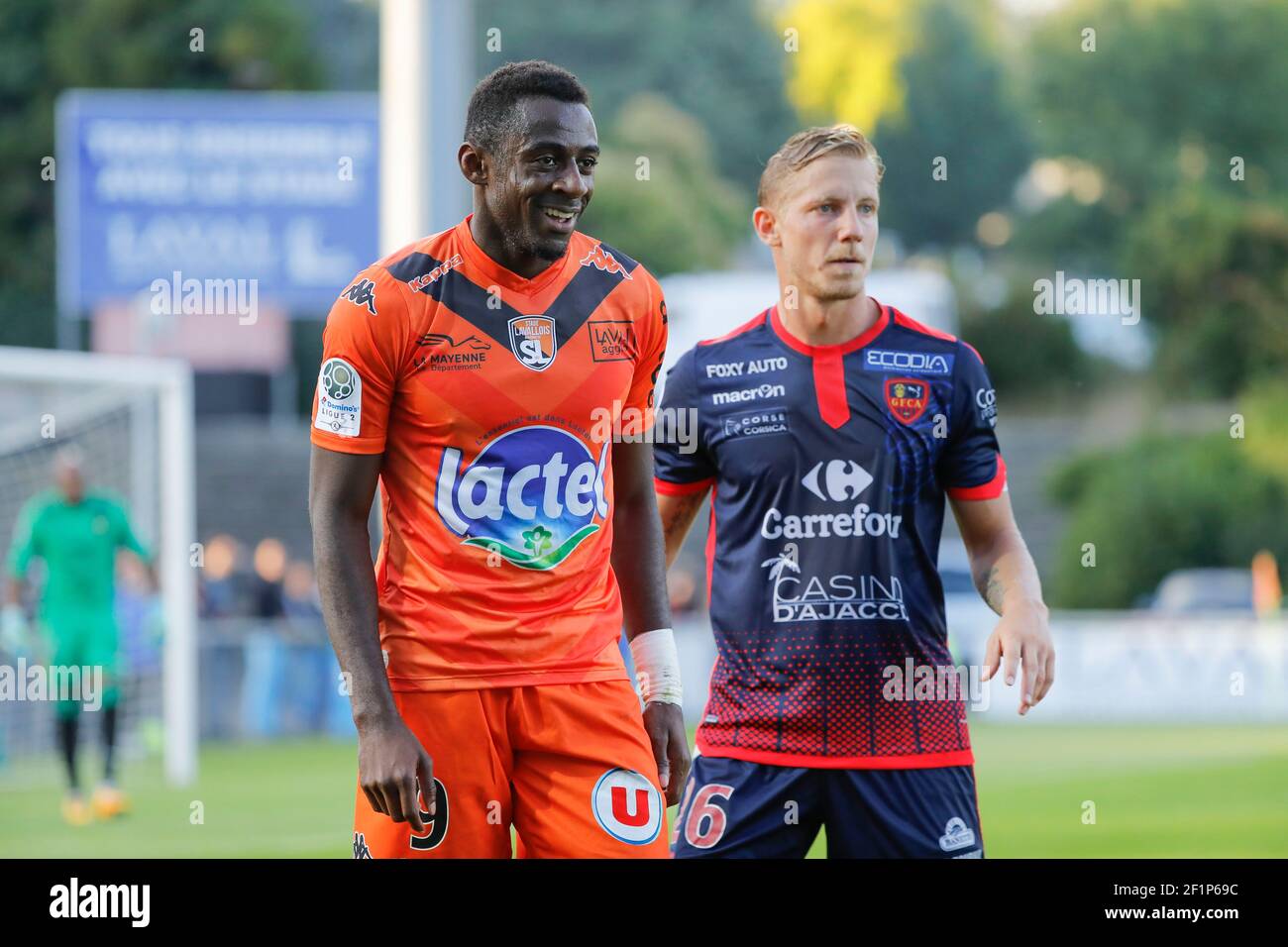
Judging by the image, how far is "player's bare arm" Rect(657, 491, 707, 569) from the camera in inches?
211

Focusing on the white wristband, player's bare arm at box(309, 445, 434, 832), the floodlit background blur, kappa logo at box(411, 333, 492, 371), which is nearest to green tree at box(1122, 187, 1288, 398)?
the floodlit background blur

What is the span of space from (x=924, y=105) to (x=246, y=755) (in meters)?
42.8

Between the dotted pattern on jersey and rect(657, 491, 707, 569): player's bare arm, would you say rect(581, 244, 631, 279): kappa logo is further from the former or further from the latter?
the dotted pattern on jersey

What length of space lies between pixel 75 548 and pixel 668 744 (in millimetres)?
8623

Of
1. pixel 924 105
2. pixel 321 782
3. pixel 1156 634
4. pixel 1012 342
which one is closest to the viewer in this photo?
pixel 321 782

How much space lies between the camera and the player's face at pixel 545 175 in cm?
437

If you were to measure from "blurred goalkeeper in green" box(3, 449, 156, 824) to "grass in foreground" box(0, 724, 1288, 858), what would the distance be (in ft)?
1.59

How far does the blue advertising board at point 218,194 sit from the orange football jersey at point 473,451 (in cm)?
1232

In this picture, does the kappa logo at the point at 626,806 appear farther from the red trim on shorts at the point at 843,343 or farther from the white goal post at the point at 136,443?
the white goal post at the point at 136,443

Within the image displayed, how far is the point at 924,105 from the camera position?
57.0 meters

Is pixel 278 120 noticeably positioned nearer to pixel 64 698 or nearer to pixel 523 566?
pixel 64 698

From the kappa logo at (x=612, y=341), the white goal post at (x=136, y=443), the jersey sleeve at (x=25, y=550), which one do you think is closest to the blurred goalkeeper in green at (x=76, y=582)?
the jersey sleeve at (x=25, y=550)

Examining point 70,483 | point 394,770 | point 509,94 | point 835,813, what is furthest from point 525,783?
point 70,483
